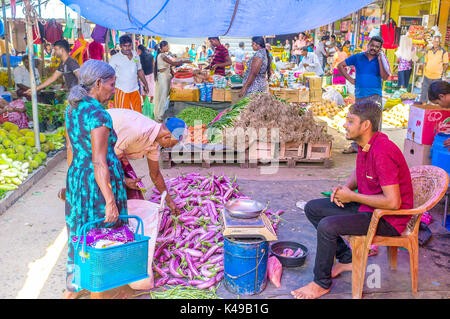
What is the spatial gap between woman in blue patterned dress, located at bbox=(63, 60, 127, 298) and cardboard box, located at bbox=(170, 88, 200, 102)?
6073mm

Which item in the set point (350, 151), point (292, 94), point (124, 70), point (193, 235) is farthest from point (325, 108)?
point (193, 235)

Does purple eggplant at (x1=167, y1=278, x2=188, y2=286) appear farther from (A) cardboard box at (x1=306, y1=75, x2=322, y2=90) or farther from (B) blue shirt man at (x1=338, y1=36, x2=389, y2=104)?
(A) cardboard box at (x1=306, y1=75, x2=322, y2=90)

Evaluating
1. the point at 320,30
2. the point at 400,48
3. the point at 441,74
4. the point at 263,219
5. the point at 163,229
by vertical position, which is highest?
the point at 320,30

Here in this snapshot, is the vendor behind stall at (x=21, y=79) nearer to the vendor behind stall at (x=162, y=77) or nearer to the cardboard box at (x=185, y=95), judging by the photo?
the vendor behind stall at (x=162, y=77)

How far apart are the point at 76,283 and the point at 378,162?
2.14 meters

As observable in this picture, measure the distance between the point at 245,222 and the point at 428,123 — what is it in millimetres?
3013

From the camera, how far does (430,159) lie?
504 centimetres

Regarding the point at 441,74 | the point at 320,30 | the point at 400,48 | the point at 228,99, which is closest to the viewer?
the point at 228,99

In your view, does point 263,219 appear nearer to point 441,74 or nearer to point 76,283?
point 76,283

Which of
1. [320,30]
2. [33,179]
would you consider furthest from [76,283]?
[320,30]

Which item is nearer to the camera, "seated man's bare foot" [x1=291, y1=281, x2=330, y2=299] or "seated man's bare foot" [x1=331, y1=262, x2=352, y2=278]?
"seated man's bare foot" [x1=291, y1=281, x2=330, y2=299]

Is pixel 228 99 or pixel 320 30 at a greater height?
pixel 320 30

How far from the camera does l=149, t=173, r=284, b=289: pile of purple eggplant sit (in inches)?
132

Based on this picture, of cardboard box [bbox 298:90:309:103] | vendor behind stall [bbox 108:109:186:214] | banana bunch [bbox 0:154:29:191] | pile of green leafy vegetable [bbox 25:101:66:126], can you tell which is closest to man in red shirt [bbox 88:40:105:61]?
pile of green leafy vegetable [bbox 25:101:66:126]
